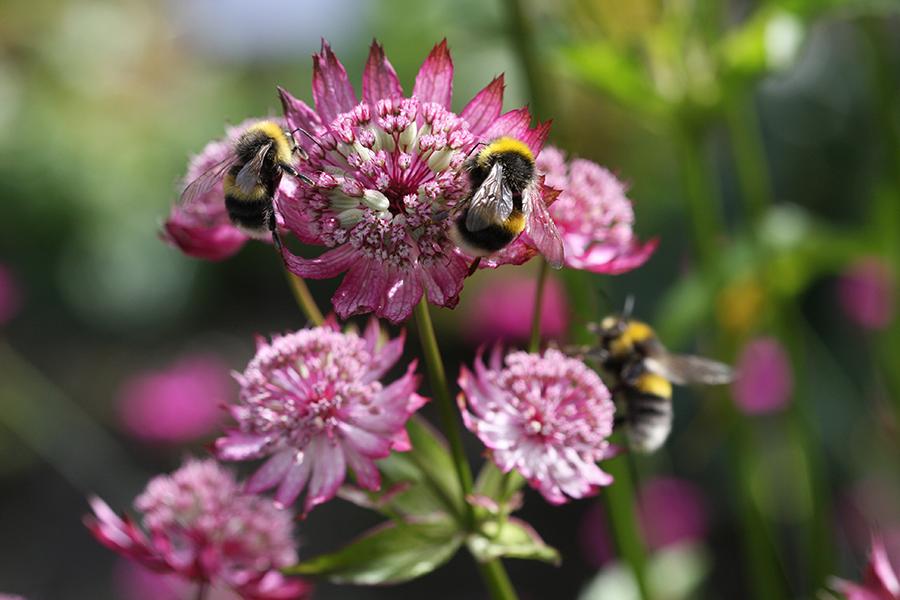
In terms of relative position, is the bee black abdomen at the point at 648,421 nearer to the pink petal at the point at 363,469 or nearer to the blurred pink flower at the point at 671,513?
the pink petal at the point at 363,469

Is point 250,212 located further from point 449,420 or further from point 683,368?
point 683,368

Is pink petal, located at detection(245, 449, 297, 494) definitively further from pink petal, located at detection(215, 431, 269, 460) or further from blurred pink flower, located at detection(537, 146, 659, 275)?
blurred pink flower, located at detection(537, 146, 659, 275)

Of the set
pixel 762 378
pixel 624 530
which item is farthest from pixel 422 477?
pixel 762 378

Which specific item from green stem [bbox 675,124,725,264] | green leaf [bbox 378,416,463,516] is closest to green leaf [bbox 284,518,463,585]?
green leaf [bbox 378,416,463,516]

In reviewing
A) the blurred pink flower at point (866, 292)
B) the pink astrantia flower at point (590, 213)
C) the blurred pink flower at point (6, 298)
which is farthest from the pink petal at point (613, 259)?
the blurred pink flower at point (6, 298)

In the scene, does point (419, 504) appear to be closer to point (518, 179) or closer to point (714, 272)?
point (518, 179)
